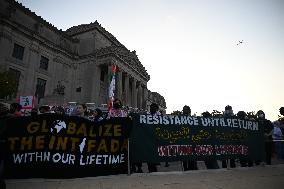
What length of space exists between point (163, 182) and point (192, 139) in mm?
2163

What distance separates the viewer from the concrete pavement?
5.08 m

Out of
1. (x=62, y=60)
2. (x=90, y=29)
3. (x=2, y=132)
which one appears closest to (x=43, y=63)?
(x=62, y=60)

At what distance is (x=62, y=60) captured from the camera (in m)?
43.0

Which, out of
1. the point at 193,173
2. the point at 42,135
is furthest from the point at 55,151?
the point at 193,173

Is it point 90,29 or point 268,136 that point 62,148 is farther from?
point 90,29

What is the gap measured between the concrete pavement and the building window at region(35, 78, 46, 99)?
113 ft

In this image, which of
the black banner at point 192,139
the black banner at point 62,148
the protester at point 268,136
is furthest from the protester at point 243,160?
the black banner at point 62,148

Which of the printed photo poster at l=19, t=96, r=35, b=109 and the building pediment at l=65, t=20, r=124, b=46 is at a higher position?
the building pediment at l=65, t=20, r=124, b=46

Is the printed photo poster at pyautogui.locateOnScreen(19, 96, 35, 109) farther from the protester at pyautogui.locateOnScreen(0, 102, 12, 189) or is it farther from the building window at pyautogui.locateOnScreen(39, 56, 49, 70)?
the building window at pyautogui.locateOnScreen(39, 56, 49, 70)

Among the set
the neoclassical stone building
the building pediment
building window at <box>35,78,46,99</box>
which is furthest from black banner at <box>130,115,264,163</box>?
the building pediment

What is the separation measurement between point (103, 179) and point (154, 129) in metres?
1.98

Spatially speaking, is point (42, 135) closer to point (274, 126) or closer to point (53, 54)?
point (274, 126)

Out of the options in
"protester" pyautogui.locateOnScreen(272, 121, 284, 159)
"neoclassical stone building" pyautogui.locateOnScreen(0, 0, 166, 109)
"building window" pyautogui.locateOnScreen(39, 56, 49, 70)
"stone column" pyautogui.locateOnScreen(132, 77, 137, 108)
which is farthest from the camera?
"stone column" pyautogui.locateOnScreen(132, 77, 137, 108)

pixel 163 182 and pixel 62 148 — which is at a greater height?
pixel 62 148
